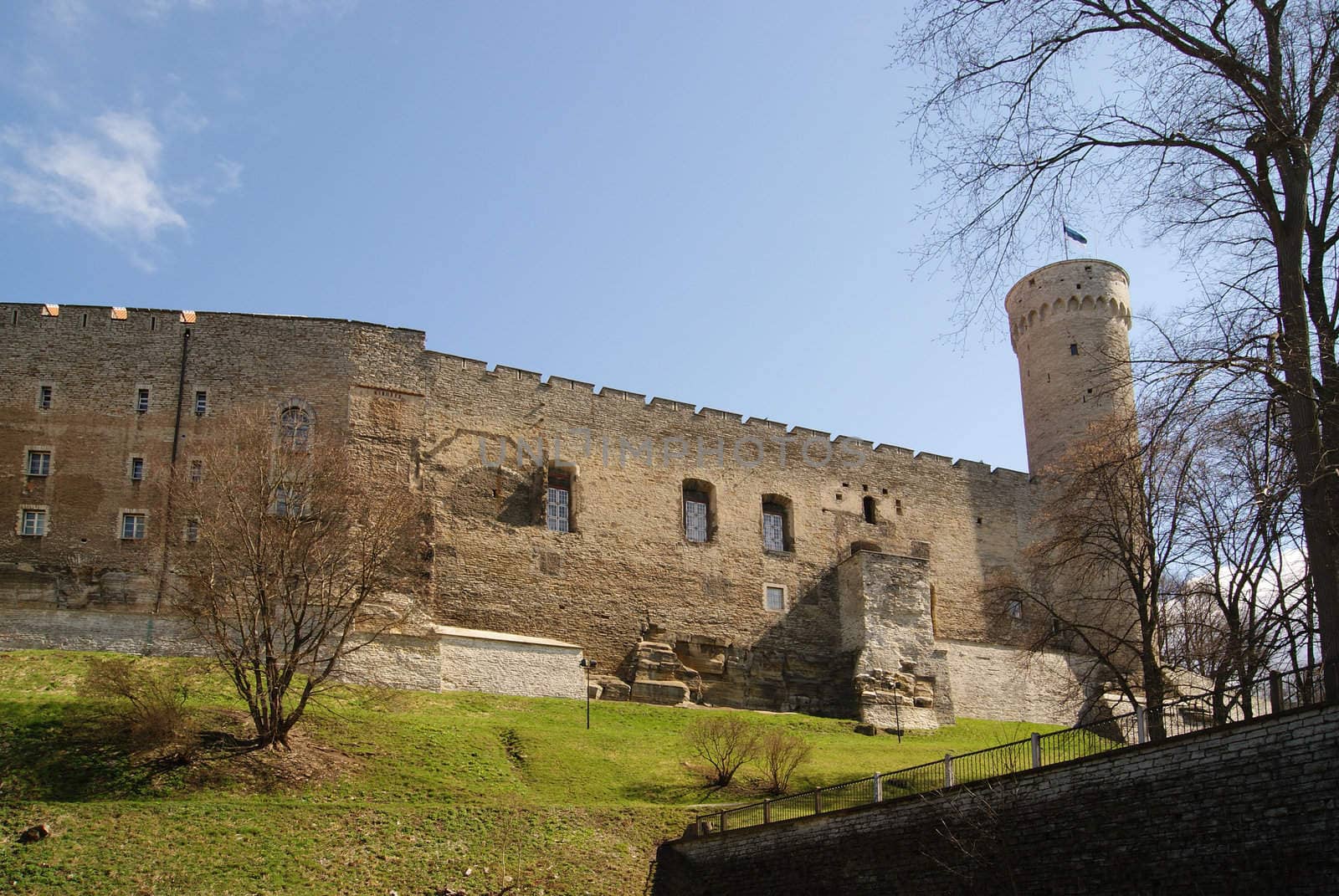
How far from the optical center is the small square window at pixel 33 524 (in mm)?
27906

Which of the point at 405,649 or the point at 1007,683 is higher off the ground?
the point at 405,649

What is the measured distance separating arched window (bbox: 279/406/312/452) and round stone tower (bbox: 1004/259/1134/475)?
21.4m

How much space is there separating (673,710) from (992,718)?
1027cm

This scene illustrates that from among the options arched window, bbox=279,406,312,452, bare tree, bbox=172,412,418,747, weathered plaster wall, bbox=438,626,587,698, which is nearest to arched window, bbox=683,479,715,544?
weathered plaster wall, bbox=438,626,587,698

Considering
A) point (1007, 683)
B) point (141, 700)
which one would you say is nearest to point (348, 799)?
point (141, 700)

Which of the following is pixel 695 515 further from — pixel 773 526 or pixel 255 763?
pixel 255 763

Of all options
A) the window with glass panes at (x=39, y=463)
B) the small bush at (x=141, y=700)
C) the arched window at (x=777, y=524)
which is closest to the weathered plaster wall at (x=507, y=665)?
the small bush at (x=141, y=700)

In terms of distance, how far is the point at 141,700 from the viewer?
72.1 ft

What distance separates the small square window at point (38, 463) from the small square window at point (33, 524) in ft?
3.05

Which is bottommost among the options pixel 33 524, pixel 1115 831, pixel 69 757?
pixel 1115 831

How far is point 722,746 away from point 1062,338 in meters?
21.5

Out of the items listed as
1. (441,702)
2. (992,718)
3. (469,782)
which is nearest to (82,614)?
(441,702)

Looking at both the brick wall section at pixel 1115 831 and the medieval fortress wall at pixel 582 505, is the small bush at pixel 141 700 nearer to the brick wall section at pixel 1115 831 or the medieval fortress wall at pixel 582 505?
the medieval fortress wall at pixel 582 505

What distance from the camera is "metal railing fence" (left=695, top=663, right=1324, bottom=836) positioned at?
13.2 metres
